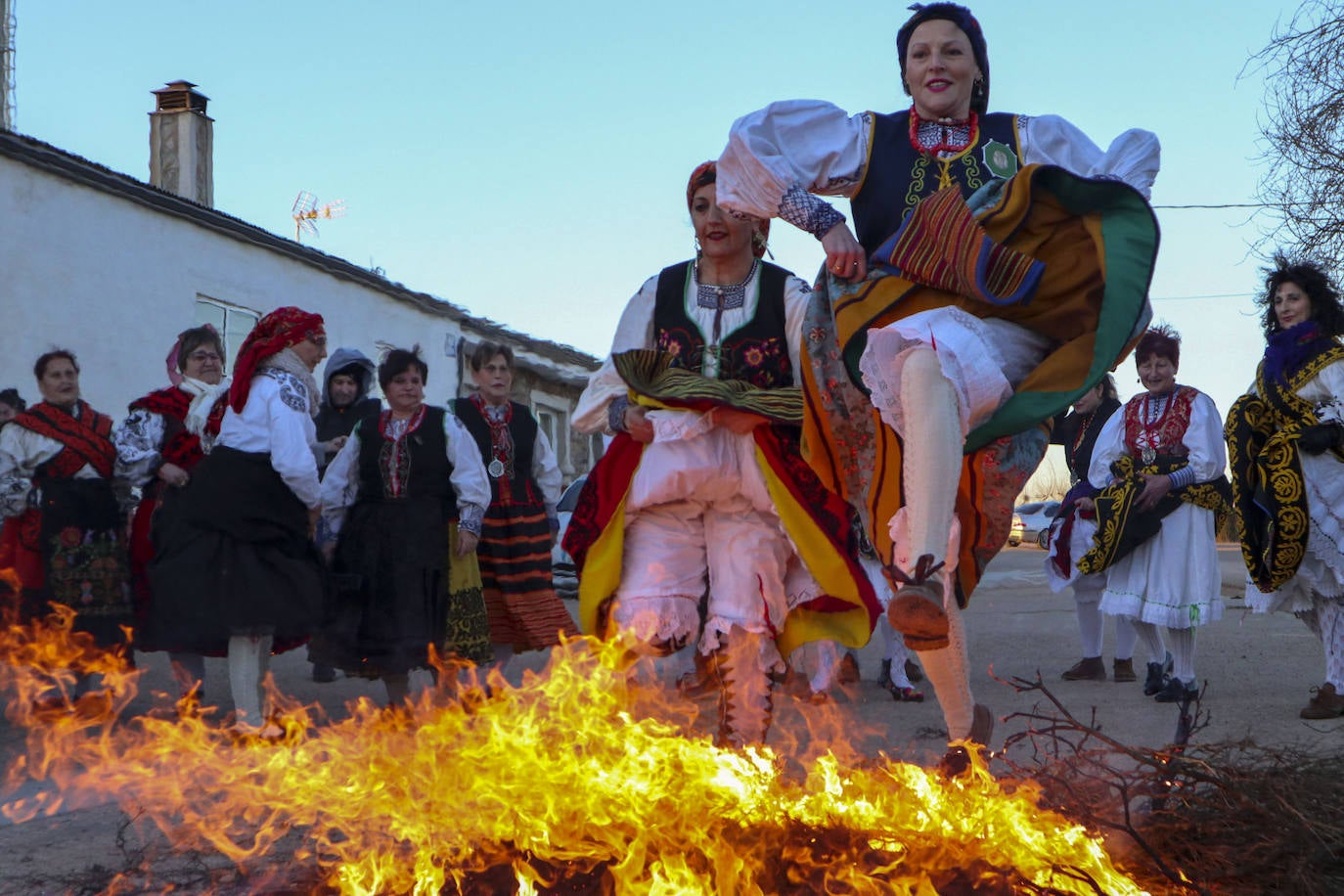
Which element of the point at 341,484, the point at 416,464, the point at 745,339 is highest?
the point at 745,339

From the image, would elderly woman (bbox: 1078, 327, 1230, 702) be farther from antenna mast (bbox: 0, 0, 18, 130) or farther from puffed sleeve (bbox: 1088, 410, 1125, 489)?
antenna mast (bbox: 0, 0, 18, 130)

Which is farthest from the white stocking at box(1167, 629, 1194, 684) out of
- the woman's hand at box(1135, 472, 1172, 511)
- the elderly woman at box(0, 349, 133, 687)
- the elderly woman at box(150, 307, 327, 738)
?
the elderly woman at box(0, 349, 133, 687)

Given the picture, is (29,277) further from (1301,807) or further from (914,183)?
(1301,807)

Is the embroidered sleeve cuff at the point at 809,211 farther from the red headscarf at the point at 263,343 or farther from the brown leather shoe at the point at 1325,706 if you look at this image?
the brown leather shoe at the point at 1325,706

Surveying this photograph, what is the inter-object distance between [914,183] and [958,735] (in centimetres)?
144

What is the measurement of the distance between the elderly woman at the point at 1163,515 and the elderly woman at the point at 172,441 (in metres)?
4.87

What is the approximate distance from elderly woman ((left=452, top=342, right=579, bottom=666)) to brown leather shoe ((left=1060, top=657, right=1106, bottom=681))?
303cm

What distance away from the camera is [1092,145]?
344cm

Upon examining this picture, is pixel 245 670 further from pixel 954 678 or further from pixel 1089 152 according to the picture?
pixel 1089 152

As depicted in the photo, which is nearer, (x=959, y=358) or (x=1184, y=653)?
(x=959, y=358)

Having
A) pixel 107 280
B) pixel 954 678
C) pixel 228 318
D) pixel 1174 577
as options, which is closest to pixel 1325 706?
pixel 1174 577

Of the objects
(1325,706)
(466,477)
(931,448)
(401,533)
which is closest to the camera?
(931,448)

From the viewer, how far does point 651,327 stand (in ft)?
13.9

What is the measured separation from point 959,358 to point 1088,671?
5580mm
